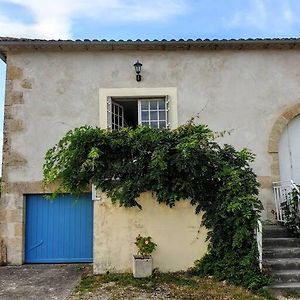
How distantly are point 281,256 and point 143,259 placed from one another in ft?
8.70

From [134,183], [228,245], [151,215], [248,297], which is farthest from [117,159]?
[248,297]

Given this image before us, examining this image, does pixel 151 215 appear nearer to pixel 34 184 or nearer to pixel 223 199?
pixel 223 199

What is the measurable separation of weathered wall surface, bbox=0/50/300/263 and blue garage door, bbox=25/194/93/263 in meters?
0.39

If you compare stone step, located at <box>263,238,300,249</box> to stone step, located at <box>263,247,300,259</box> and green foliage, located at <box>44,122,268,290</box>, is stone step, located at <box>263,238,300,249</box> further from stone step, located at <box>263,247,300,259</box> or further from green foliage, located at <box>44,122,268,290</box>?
green foliage, located at <box>44,122,268,290</box>

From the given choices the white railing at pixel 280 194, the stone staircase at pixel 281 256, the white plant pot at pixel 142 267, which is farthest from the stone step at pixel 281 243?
the white plant pot at pixel 142 267

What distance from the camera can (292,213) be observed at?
771 cm

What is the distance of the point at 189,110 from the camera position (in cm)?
921

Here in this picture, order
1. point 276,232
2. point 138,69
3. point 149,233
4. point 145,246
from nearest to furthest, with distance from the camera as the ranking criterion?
point 145,246 < point 149,233 < point 276,232 < point 138,69

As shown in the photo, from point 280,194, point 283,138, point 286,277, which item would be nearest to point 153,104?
point 283,138

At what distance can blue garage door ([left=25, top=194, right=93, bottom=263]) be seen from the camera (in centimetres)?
888

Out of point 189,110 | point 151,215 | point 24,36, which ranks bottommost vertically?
point 151,215

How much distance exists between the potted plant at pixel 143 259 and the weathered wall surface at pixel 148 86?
3.19 meters

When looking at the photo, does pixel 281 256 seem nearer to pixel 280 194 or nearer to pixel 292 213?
pixel 292 213

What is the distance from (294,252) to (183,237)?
84.3 inches
